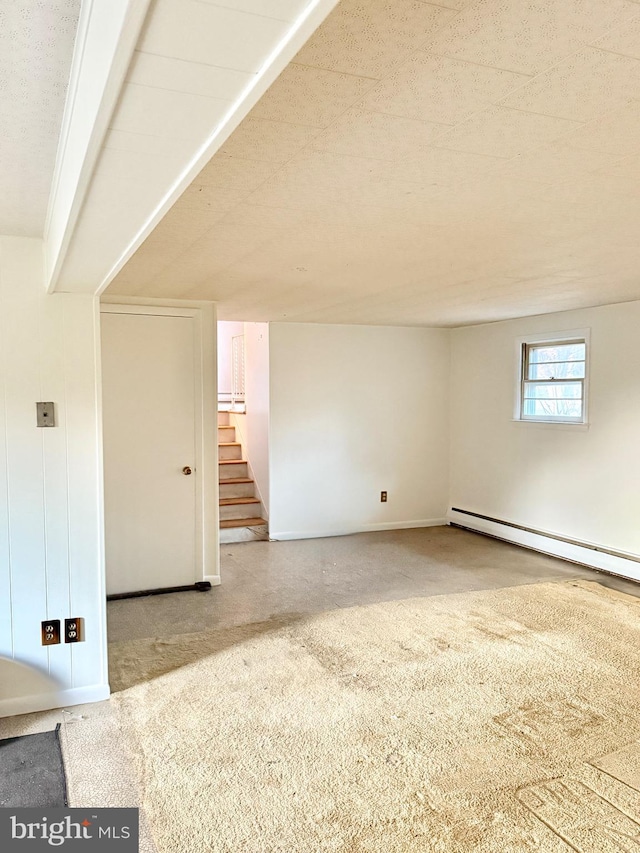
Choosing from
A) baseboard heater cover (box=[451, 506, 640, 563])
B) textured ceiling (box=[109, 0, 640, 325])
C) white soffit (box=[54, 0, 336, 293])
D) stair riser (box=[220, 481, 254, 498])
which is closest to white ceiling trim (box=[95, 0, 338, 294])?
white soffit (box=[54, 0, 336, 293])

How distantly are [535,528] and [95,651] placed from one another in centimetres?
420

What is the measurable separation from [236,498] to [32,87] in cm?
543

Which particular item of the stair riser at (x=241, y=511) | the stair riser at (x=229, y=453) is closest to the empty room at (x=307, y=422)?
the stair riser at (x=241, y=511)

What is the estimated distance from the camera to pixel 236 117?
102 cm

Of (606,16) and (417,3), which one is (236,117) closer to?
(417,3)

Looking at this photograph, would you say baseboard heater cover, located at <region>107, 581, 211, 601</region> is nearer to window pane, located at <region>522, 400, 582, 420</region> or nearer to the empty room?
the empty room

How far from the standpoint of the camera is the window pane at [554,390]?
211 inches

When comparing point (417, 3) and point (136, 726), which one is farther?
point (136, 726)

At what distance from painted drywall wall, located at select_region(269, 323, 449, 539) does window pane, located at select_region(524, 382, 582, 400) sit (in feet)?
3.80

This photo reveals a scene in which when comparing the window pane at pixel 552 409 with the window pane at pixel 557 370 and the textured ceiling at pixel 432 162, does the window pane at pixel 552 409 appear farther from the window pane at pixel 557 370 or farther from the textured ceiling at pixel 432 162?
the textured ceiling at pixel 432 162

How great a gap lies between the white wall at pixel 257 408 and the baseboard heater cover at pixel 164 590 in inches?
65.6

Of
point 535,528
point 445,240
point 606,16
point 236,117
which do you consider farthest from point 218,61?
point 535,528

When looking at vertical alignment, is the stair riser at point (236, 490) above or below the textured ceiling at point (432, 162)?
below

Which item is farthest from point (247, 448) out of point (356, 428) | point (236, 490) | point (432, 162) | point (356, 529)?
point (432, 162)
